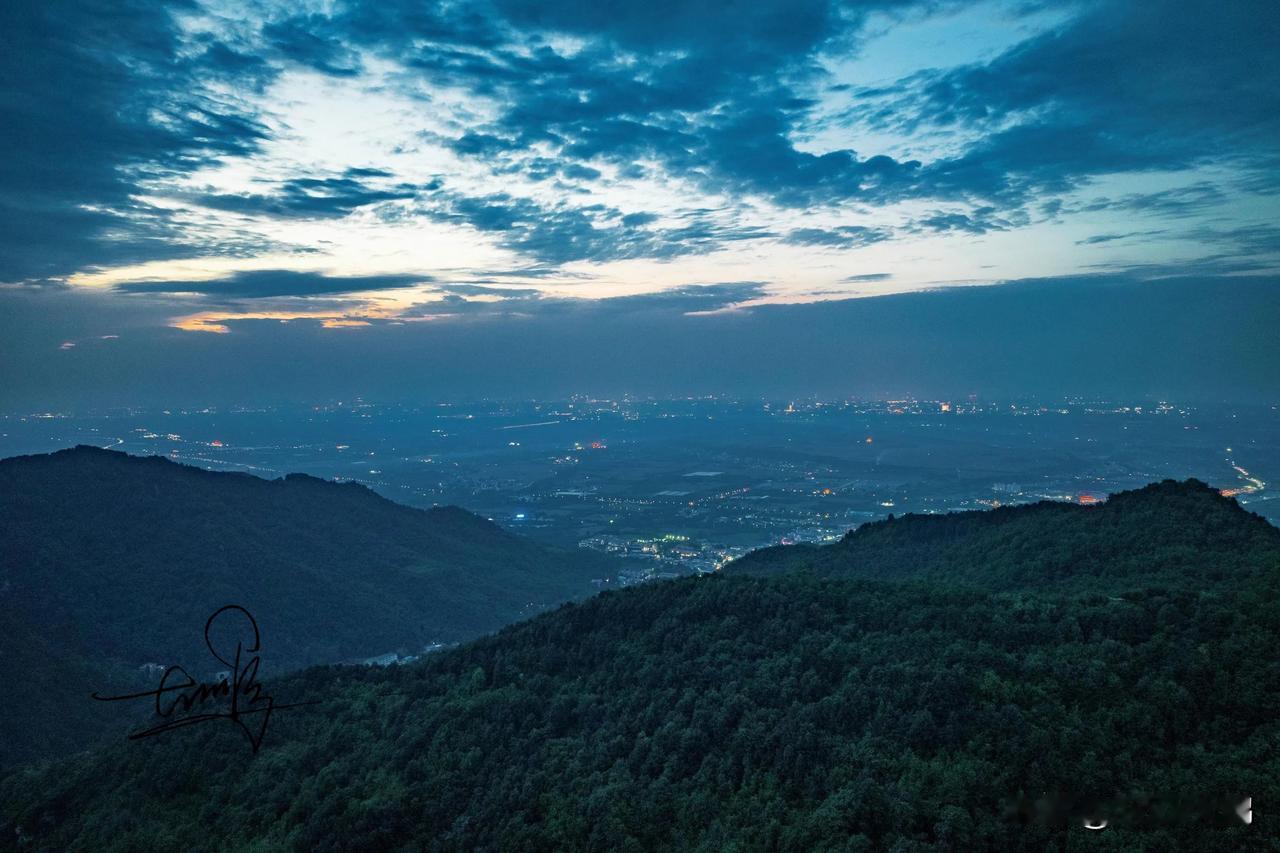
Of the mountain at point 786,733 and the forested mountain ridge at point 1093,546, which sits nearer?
the mountain at point 786,733

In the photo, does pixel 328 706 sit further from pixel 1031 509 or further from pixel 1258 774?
pixel 1031 509
